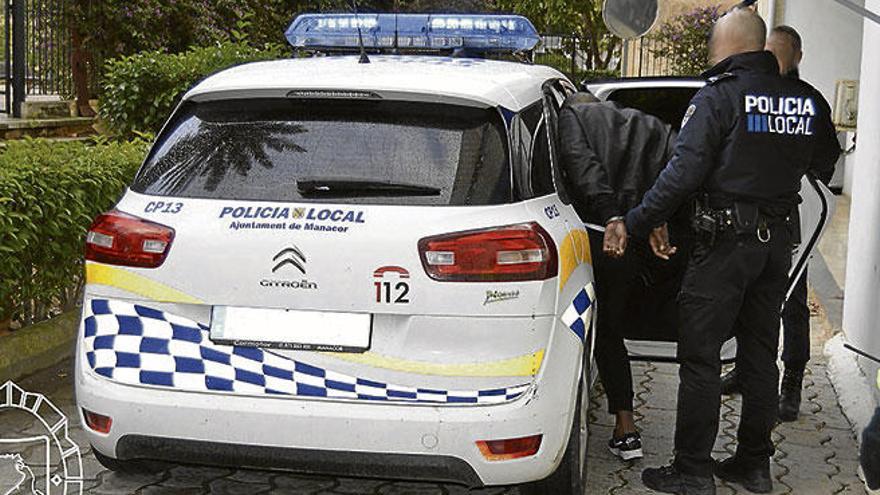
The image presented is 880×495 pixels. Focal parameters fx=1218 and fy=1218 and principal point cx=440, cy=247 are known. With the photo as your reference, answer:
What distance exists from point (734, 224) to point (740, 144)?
0.98ft

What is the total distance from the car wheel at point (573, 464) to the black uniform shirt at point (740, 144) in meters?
0.69

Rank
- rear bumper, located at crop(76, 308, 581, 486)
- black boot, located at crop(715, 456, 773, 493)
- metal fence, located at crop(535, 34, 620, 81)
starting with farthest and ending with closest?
metal fence, located at crop(535, 34, 620, 81) → black boot, located at crop(715, 456, 773, 493) → rear bumper, located at crop(76, 308, 581, 486)

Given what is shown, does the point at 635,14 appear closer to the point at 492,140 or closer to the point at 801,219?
the point at 801,219

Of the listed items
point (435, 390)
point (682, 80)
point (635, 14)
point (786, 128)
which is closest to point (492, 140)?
point (435, 390)

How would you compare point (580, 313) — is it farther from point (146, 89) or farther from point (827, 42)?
point (827, 42)

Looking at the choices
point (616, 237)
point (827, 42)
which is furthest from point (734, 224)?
point (827, 42)

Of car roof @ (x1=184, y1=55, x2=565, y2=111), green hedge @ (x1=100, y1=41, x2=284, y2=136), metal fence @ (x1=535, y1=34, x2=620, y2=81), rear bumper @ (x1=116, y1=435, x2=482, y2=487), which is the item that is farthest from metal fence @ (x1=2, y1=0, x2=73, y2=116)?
metal fence @ (x1=535, y1=34, x2=620, y2=81)

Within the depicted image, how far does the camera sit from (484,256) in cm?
381

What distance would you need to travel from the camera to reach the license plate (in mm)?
3807

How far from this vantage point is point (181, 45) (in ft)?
43.8

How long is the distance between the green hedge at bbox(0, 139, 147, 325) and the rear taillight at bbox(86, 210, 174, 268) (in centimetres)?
162

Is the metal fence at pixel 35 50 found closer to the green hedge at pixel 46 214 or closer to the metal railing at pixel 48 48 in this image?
the metal railing at pixel 48 48

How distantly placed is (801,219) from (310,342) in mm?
2673

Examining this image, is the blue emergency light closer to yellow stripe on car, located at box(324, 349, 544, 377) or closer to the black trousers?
the black trousers
